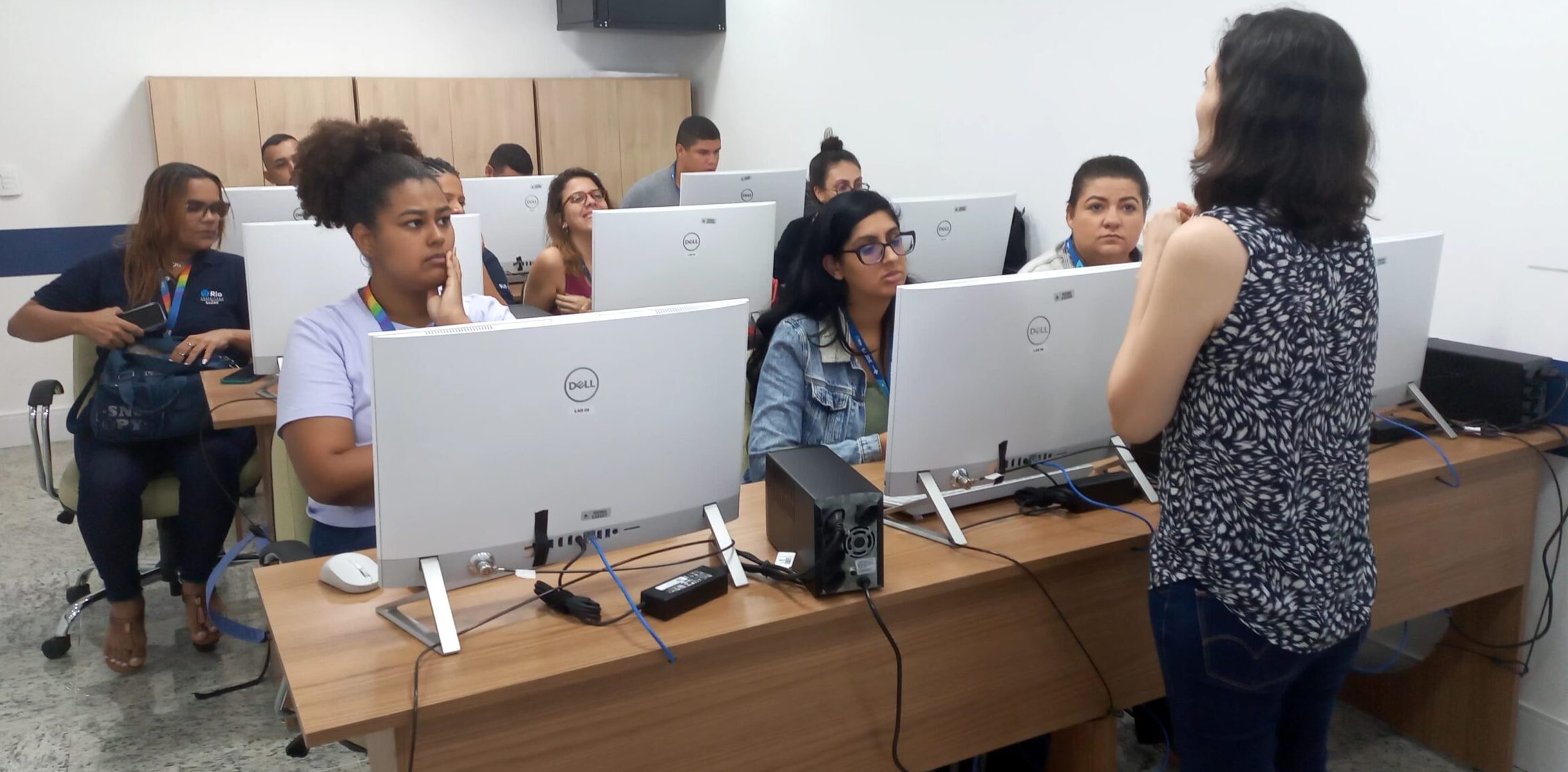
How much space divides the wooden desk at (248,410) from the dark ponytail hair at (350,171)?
0.66 metres

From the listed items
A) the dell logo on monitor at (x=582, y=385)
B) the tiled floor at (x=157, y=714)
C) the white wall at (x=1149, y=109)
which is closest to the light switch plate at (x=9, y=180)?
the tiled floor at (x=157, y=714)

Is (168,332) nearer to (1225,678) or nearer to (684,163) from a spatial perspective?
Result: (684,163)

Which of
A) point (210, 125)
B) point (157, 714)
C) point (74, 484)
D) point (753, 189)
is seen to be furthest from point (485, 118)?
point (157, 714)

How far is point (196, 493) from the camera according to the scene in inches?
114

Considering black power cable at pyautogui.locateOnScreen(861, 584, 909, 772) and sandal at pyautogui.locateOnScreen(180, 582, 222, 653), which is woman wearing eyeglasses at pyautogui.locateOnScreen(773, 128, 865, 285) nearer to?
sandal at pyautogui.locateOnScreen(180, 582, 222, 653)

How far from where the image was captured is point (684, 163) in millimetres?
4789

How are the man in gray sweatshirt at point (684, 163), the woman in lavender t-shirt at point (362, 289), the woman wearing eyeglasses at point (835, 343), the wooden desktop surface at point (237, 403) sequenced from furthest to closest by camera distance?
the man in gray sweatshirt at point (684, 163), the wooden desktop surface at point (237, 403), the woman wearing eyeglasses at point (835, 343), the woman in lavender t-shirt at point (362, 289)

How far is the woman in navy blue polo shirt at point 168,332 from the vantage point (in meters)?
2.82

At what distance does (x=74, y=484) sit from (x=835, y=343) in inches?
84.3

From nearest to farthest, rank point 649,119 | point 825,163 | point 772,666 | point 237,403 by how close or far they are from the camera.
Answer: point 772,666
point 237,403
point 825,163
point 649,119

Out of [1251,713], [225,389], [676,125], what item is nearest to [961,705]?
[1251,713]

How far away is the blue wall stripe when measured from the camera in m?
4.99

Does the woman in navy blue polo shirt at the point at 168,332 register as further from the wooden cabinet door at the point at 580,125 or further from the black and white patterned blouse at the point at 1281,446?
the wooden cabinet door at the point at 580,125

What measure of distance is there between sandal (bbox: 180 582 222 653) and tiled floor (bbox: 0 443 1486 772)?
0.03m
